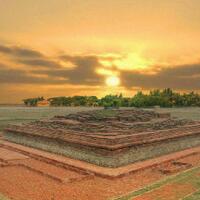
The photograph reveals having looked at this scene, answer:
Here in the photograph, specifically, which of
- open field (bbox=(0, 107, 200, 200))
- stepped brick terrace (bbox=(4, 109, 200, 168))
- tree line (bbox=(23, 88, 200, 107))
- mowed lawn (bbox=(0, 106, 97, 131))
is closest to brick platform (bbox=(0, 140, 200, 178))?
open field (bbox=(0, 107, 200, 200))

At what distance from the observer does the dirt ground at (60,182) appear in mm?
8594

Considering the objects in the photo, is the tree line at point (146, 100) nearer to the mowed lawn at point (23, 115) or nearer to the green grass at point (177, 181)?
the mowed lawn at point (23, 115)

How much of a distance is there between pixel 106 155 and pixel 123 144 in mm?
794

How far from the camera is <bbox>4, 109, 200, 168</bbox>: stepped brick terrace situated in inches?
473

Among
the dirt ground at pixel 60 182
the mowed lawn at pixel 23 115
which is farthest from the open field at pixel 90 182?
the mowed lawn at pixel 23 115

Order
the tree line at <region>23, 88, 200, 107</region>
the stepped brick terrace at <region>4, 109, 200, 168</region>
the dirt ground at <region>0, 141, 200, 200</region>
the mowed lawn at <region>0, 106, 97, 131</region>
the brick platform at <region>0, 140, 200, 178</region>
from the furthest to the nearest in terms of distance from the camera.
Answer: the tree line at <region>23, 88, 200, 107</region> < the mowed lawn at <region>0, 106, 97, 131</region> < the stepped brick terrace at <region>4, 109, 200, 168</region> < the brick platform at <region>0, 140, 200, 178</region> < the dirt ground at <region>0, 141, 200, 200</region>

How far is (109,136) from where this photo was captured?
12695 mm

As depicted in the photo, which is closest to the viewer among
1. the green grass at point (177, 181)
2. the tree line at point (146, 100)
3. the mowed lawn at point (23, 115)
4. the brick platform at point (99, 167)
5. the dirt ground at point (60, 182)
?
the green grass at point (177, 181)

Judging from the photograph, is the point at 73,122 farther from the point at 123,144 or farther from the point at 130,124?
the point at 123,144

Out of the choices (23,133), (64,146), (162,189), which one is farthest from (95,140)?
(23,133)

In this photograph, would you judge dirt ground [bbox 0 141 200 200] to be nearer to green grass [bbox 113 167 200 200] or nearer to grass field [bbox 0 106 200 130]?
green grass [bbox 113 167 200 200]

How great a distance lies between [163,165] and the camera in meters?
12.3

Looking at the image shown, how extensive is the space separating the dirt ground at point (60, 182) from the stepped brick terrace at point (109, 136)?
3.80 feet

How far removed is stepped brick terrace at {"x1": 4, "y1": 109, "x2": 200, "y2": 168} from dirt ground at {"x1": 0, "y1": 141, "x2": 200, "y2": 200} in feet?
3.80
